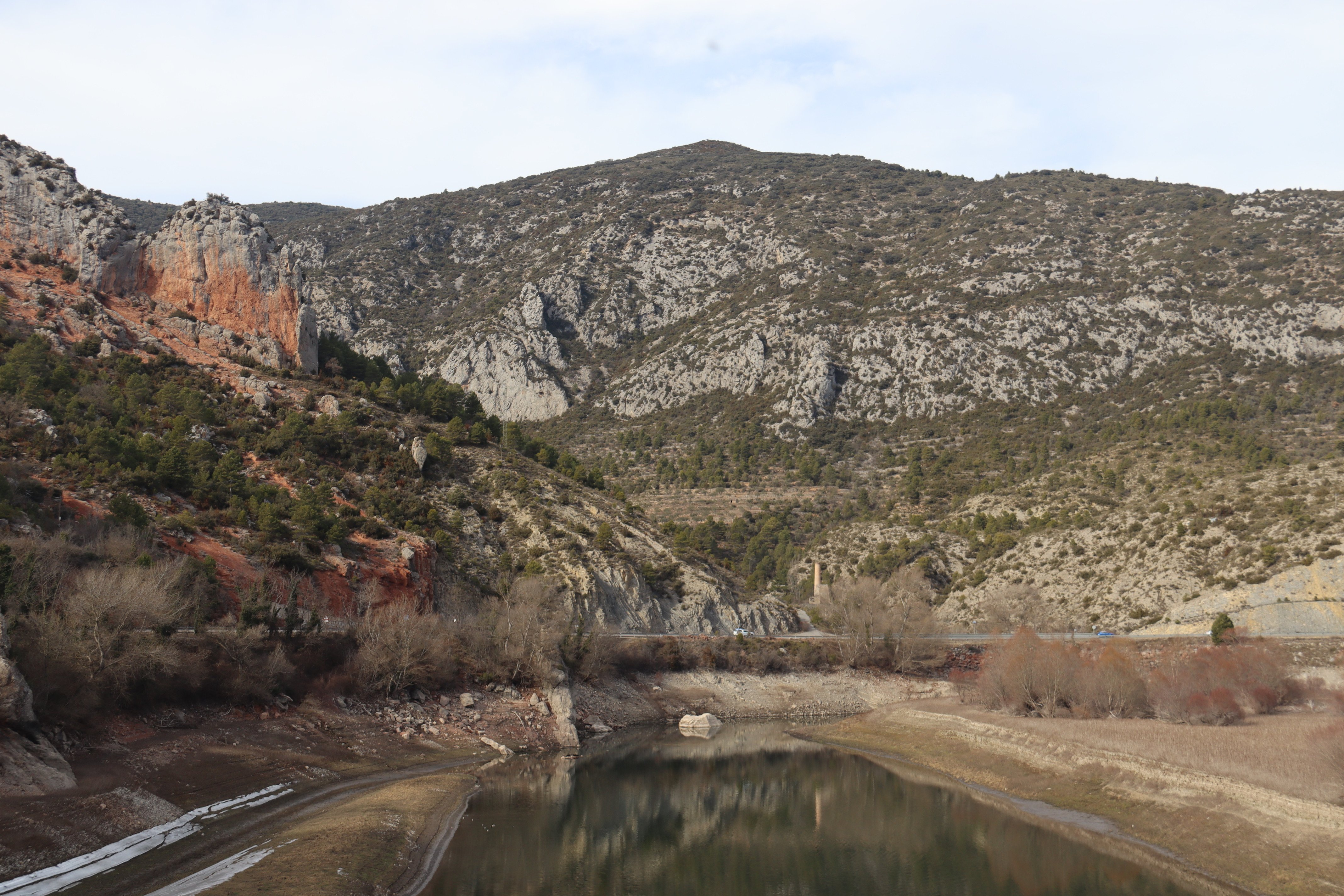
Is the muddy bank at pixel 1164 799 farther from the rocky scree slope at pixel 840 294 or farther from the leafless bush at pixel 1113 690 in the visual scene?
the rocky scree slope at pixel 840 294

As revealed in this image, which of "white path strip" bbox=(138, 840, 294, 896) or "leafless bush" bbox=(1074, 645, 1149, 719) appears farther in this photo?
"leafless bush" bbox=(1074, 645, 1149, 719)

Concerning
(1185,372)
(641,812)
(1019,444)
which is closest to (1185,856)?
(641,812)

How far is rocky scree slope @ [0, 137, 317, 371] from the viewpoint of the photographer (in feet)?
249

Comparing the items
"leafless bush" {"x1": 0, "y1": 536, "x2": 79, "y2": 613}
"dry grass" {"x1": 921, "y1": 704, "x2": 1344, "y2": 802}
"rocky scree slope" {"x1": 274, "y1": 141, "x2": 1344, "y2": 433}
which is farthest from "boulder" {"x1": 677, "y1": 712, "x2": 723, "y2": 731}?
"rocky scree slope" {"x1": 274, "y1": 141, "x2": 1344, "y2": 433}

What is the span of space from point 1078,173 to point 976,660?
6199 inches

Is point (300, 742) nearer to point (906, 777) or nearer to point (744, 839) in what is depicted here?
point (744, 839)

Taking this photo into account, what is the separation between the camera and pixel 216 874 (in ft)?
73.0

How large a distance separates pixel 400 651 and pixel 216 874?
24.6 meters

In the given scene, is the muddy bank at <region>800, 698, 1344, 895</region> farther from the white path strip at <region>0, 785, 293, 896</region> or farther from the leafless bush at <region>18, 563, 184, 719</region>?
the leafless bush at <region>18, 563, 184, 719</region>

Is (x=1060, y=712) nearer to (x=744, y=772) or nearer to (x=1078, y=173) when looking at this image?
(x=744, y=772)

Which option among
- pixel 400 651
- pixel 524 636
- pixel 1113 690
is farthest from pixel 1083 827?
pixel 400 651

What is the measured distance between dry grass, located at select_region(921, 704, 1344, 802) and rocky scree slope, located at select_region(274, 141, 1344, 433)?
79050 mm

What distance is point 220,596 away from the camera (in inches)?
1783

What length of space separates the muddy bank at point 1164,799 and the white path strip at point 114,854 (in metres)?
32.0
